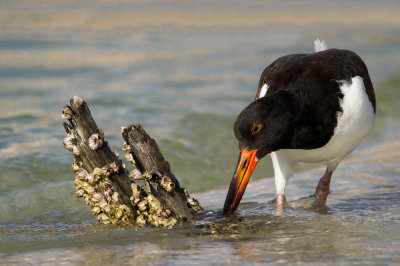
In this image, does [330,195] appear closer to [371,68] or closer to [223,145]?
[223,145]

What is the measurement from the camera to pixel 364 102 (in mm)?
5500

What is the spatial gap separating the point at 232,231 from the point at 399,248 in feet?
3.72

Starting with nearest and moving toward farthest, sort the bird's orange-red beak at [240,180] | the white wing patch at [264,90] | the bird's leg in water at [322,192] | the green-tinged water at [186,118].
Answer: the green-tinged water at [186,118] → the bird's orange-red beak at [240,180] → the white wing patch at [264,90] → the bird's leg in water at [322,192]

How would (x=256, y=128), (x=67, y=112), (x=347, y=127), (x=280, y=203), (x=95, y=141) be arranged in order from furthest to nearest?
(x=280, y=203) → (x=347, y=127) → (x=256, y=128) → (x=95, y=141) → (x=67, y=112)

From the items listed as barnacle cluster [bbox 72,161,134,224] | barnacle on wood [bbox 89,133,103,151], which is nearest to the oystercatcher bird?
barnacle cluster [bbox 72,161,134,224]

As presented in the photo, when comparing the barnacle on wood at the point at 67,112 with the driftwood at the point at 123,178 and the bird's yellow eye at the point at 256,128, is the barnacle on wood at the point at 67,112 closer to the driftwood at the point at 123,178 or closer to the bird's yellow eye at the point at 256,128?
the driftwood at the point at 123,178

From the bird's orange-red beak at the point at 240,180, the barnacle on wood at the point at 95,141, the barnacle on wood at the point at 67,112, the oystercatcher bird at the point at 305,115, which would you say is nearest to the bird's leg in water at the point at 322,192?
the oystercatcher bird at the point at 305,115

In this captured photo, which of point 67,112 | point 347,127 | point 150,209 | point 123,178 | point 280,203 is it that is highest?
point 67,112

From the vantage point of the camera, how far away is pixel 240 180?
514cm

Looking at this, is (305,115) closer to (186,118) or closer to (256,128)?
(256,128)

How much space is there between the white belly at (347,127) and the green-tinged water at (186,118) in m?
0.45

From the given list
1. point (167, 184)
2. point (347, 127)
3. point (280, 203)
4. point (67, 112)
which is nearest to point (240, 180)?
point (167, 184)

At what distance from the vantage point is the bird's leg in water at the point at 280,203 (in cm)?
556

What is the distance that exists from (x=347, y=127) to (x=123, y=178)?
6.02 feet
